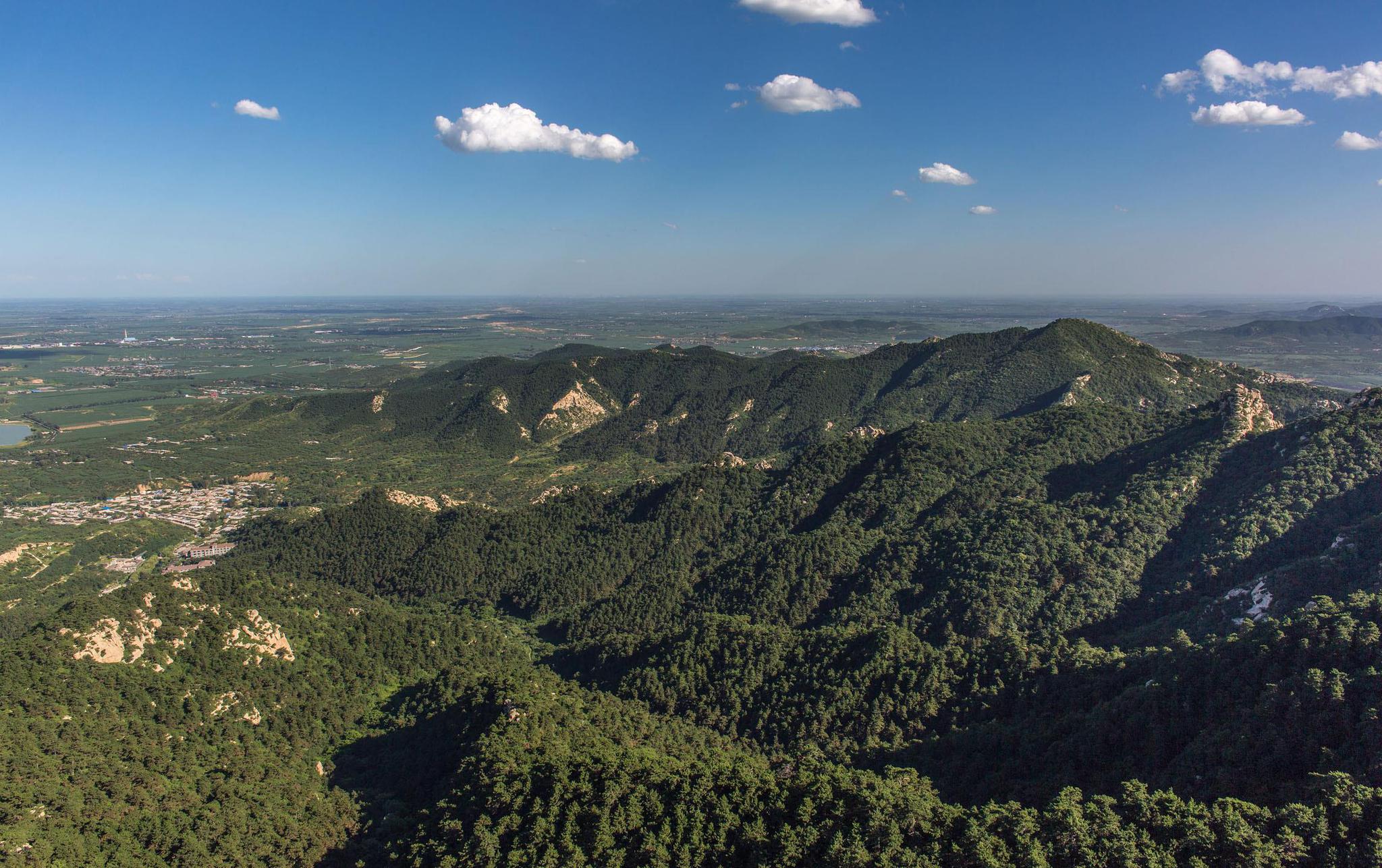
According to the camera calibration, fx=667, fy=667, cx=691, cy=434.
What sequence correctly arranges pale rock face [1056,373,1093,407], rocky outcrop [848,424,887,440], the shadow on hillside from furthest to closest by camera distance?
pale rock face [1056,373,1093,407] < rocky outcrop [848,424,887,440] < the shadow on hillside

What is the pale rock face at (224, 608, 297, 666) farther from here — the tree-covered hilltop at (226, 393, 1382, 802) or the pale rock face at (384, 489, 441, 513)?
the pale rock face at (384, 489, 441, 513)

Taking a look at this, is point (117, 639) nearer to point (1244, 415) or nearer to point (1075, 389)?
point (1244, 415)

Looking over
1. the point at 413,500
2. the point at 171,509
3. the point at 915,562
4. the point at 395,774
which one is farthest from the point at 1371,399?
the point at 171,509

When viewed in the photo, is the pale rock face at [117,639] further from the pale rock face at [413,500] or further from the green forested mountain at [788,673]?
the pale rock face at [413,500]

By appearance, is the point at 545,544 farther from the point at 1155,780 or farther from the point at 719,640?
the point at 1155,780

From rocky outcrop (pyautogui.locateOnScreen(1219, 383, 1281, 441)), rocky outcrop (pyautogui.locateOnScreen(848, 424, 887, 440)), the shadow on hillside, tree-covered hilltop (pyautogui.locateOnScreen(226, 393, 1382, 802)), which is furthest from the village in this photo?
rocky outcrop (pyautogui.locateOnScreen(1219, 383, 1281, 441))

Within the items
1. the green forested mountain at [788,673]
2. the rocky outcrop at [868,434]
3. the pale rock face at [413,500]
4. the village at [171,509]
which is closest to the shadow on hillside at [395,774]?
the green forested mountain at [788,673]

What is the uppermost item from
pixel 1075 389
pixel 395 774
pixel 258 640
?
pixel 1075 389

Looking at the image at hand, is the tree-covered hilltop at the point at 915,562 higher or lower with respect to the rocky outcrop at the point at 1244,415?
lower

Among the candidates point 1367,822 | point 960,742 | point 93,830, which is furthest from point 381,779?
point 1367,822
